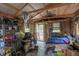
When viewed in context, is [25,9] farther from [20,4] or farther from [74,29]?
[74,29]

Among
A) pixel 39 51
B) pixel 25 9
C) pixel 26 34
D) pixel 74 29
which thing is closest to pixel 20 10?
pixel 25 9

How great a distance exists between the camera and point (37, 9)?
1.91m

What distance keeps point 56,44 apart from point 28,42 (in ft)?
1.18

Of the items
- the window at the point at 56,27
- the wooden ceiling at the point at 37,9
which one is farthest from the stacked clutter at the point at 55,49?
the wooden ceiling at the point at 37,9

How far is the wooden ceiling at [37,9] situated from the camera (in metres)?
1.89

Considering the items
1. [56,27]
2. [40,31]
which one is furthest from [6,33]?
[56,27]

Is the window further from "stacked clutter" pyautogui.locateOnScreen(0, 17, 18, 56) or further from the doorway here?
"stacked clutter" pyautogui.locateOnScreen(0, 17, 18, 56)

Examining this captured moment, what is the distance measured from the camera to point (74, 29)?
1874 mm

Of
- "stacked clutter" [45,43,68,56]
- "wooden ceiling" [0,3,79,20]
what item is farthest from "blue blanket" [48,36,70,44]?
"wooden ceiling" [0,3,79,20]

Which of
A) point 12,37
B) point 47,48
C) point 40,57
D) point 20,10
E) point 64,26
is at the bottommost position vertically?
point 40,57

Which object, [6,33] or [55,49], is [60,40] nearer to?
[55,49]

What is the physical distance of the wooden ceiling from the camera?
1.89 metres

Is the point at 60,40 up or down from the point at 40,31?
down

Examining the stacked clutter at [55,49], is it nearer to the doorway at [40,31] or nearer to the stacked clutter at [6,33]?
the doorway at [40,31]
